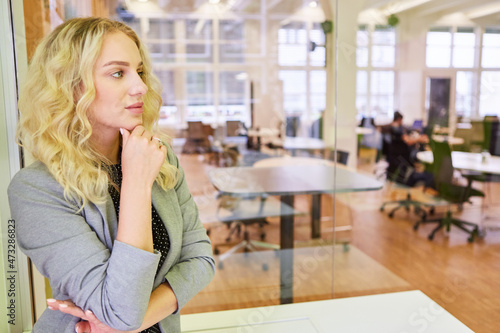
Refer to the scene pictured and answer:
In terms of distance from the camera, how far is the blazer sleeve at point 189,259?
1.11 metres

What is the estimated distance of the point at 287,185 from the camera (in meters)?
3.16

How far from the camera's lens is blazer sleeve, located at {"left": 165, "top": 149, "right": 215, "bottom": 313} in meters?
1.11

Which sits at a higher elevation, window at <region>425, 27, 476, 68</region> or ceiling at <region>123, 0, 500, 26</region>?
ceiling at <region>123, 0, 500, 26</region>

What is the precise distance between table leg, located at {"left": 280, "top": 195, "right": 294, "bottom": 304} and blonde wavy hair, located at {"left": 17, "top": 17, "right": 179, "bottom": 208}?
271 centimetres

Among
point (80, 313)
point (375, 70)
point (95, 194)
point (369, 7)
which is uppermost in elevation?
point (369, 7)

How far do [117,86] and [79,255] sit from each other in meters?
0.41

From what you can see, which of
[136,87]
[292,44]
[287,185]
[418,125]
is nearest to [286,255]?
[287,185]

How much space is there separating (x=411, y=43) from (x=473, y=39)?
1.24 meters

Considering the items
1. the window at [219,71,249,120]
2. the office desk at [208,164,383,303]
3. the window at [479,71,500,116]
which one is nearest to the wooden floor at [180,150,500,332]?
the office desk at [208,164,383,303]

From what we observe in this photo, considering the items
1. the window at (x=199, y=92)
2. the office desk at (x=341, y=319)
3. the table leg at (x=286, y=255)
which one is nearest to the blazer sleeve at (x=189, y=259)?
the office desk at (x=341, y=319)

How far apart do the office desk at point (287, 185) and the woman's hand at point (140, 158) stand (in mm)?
2002

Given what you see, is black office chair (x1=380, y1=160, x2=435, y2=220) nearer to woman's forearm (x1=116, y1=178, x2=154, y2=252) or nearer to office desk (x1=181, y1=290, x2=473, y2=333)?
office desk (x1=181, y1=290, x2=473, y2=333)

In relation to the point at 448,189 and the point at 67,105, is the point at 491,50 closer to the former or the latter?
the point at 448,189

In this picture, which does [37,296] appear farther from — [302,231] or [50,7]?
[302,231]
